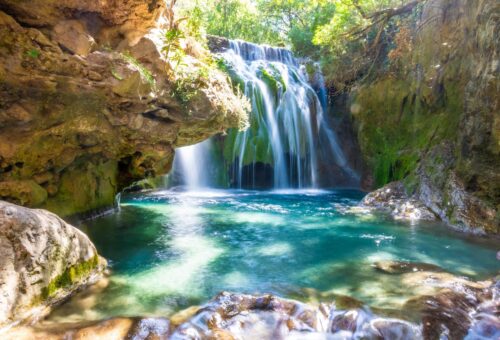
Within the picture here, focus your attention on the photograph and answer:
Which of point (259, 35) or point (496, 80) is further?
point (259, 35)

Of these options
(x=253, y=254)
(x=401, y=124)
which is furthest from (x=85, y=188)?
(x=401, y=124)

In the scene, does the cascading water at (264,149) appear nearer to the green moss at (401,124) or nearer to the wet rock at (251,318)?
the green moss at (401,124)

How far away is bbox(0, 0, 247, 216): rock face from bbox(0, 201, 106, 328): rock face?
2325 millimetres

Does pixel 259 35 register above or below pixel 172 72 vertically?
above

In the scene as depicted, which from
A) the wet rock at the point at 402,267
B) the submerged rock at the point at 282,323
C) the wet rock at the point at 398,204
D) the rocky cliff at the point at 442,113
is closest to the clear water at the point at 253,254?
the wet rock at the point at 402,267

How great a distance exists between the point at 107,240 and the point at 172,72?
11.1ft

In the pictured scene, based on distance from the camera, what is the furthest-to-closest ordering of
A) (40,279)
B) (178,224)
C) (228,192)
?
1. (228,192)
2. (178,224)
3. (40,279)

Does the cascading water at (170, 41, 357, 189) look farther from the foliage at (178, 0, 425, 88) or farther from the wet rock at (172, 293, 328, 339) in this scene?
the wet rock at (172, 293, 328, 339)

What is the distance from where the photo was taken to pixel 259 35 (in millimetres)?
30438

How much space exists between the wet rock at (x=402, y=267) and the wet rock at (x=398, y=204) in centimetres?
385

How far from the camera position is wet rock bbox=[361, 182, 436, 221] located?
945 cm

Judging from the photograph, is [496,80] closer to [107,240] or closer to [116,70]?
[116,70]

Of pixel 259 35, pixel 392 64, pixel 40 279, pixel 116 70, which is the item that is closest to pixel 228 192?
pixel 392 64

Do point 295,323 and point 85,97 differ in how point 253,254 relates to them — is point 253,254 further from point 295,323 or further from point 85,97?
point 85,97
